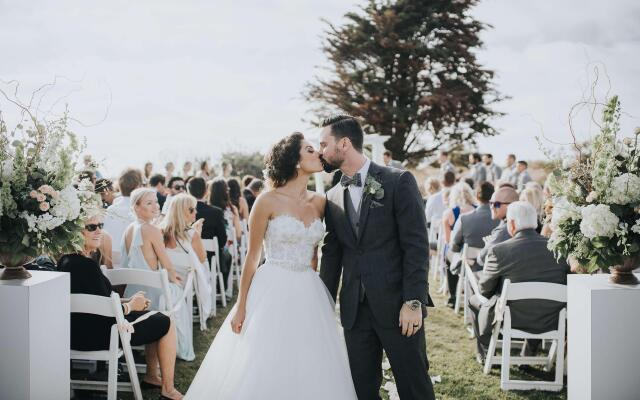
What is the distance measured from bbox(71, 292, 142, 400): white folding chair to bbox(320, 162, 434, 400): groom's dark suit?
66.7 inches

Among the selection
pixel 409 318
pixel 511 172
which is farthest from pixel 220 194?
pixel 511 172

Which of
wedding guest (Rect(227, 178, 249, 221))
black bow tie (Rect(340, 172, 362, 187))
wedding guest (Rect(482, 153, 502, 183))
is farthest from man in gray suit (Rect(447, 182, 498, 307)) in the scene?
wedding guest (Rect(482, 153, 502, 183))

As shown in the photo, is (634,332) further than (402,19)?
No

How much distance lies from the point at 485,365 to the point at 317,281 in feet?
8.12

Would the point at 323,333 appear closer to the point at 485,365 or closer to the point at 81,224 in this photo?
the point at 81,224

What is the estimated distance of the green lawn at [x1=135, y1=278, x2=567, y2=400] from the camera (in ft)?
16.5

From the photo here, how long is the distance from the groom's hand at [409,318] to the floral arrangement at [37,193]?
2.13 meters

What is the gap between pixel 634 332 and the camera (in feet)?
11.0

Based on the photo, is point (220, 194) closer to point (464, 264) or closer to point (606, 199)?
point (464, 264)

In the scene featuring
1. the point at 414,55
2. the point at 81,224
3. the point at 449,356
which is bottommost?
the point at 449,356

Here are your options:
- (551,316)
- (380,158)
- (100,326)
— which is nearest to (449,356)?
(551,316)

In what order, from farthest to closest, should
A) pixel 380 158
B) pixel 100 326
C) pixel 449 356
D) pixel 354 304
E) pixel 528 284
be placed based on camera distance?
pixel 380 158 → pixel 449 356 → pixel 528 284 → pixel 100 326 → pixel 354 304

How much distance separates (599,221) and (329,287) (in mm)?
1665

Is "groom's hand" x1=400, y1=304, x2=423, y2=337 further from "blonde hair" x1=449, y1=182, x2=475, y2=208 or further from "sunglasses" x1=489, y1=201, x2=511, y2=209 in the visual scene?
"blonde hair" x1=449, y1=182, x2=475, y2=208
